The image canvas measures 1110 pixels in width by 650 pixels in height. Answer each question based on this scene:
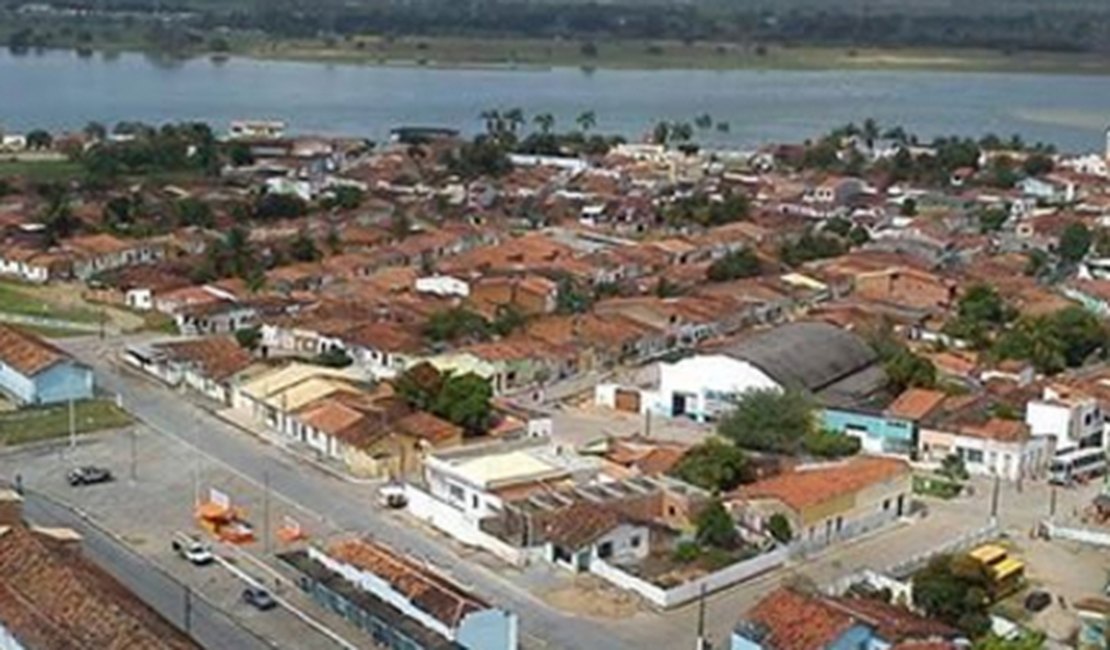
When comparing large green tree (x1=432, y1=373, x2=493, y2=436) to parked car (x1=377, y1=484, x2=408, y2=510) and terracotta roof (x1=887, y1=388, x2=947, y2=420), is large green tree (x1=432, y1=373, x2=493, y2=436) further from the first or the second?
terracotta roof (x1=887, y1=388, x2=947, y2=420)

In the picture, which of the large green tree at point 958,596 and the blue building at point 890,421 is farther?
the blue building at point 890,421

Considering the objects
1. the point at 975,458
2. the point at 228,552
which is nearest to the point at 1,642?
the point at 228,552

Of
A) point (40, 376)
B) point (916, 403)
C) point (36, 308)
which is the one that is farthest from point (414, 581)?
point (36, 308)

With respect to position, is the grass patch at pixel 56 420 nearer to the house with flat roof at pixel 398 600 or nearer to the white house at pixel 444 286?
the house with flat roof at pixel 398 600

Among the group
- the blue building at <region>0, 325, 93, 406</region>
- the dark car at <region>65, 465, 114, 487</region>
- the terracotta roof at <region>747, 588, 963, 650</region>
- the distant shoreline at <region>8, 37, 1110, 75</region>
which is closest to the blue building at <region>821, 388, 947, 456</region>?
the terracotta roof at <region>747, 588, 963, 650</region>

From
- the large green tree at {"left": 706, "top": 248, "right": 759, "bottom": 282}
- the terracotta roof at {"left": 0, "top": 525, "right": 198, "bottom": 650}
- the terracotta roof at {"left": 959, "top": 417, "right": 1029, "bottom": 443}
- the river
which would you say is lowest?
the river

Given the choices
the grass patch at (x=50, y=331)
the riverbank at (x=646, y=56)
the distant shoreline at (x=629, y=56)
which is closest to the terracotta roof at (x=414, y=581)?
the grass patch at (x=50, y=331)
